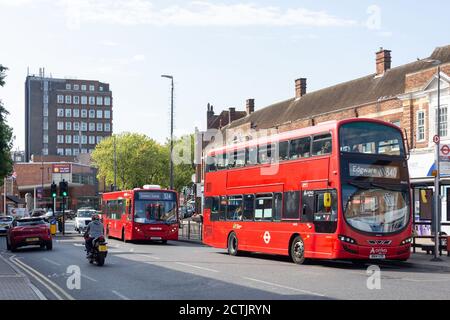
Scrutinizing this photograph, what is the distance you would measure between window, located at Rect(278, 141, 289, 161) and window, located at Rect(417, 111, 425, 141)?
59.9ft

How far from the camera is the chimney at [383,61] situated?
157ft

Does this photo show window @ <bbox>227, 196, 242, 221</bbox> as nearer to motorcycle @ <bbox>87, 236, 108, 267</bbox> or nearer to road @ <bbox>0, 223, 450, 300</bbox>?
road @ <bbox>0, 223, 450, 300</bbox>

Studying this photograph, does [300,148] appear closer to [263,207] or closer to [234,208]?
[263,207]

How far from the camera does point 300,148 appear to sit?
20.7 m

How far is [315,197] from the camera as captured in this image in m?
19.8

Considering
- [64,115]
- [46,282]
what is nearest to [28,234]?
[46,282]

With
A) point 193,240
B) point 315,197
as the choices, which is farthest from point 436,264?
point 193,240

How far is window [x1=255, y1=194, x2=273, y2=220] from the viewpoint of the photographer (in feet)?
73.7

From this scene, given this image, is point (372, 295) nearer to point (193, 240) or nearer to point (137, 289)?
point (137, 289)

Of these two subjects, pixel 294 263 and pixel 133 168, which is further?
pixel 133 168

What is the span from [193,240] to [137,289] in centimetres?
2241

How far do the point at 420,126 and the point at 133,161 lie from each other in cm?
5314

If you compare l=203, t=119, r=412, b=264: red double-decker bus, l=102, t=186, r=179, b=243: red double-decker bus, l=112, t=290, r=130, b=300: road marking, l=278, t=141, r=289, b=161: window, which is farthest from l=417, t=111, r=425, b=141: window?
l=112, t=290, r=130, b=300: road marking

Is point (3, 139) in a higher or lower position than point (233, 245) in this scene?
higher
